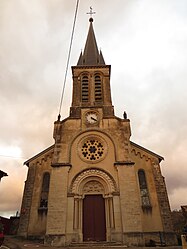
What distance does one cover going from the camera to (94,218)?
1595 cm

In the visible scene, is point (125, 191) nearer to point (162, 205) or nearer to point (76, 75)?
point (162, 205)

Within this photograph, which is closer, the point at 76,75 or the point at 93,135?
the point at 93,135

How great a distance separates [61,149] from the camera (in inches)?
711

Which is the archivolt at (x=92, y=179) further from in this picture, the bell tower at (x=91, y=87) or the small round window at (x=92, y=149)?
the bell tower at (x=91, y=87)

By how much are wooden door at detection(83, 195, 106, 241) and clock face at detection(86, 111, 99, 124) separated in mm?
6689

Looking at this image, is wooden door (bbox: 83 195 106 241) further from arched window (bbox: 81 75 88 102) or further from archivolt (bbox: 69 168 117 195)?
arched window (bbox: 81 75 88 102)

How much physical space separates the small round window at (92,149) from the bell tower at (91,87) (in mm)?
2837

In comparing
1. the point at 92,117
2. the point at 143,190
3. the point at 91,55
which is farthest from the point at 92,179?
the point at 91,55

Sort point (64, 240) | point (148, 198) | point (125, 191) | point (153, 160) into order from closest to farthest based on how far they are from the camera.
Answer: point (64, 240) < point (125, 191) < point (148, 198) < point (153, 160)

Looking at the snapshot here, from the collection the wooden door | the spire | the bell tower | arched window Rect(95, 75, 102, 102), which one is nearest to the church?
the wooden door

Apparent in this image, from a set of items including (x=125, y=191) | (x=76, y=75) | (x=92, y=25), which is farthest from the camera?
(x=92, y=25)

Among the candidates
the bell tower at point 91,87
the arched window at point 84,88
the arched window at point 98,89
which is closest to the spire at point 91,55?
the bell tower at point 91,87

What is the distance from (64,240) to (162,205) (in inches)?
306

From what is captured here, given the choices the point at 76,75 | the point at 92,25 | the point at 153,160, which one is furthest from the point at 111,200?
the point at 92,25
